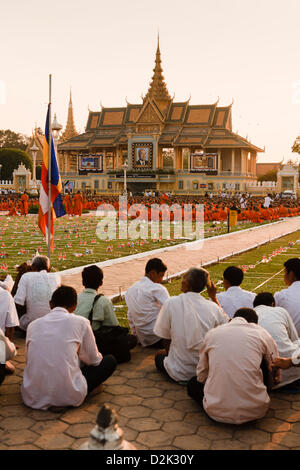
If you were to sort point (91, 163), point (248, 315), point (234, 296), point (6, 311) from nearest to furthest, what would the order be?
point (248, 315) → point (6, 311) → point (234, 296) → point (91, 163)

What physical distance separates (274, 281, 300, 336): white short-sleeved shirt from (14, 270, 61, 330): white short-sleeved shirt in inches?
96.1

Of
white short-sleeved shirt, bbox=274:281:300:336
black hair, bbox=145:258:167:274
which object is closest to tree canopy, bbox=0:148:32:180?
black hair, bbox=145:258:167:274

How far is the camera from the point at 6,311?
4766 mm

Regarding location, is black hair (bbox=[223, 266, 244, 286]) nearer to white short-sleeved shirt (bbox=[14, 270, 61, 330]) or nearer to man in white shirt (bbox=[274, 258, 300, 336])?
man in white shirt (bbox=[274, 258, 300, 336])

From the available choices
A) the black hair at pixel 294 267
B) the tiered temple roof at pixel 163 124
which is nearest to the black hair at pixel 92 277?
the black hair at pixel 294 267

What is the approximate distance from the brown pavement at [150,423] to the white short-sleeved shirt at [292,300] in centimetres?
88

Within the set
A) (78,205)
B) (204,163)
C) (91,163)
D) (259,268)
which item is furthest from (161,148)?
(259,268)

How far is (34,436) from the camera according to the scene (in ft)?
12.0

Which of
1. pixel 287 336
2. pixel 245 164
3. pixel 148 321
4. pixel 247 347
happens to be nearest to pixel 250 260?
pixel 148 321

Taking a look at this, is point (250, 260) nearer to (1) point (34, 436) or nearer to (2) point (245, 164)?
(1) point (34, 436)

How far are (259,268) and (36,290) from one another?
653 cm

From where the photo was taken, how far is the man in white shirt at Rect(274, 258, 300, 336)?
16.7 ft

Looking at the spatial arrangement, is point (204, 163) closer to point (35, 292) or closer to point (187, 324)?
point (35, 292)

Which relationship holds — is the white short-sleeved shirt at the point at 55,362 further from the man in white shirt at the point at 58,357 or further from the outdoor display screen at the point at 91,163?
the outdoor display screen at the point at 91,163
